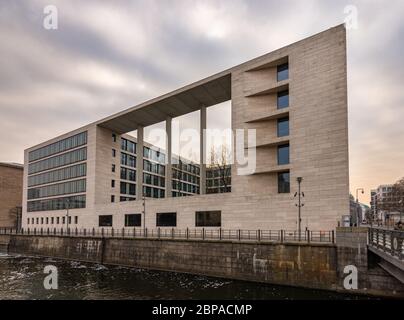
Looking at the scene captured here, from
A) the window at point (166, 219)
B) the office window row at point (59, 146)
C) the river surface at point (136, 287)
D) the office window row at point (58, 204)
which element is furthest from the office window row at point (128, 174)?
the river surface at point (136, 287)

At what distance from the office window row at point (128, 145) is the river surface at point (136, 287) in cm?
3461

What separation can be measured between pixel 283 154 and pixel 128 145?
126 feet

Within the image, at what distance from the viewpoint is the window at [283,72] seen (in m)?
37.1

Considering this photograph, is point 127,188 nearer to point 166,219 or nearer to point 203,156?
point 166,219

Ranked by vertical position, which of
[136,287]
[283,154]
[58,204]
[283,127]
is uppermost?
[283,127]

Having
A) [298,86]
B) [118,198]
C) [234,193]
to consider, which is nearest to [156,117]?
[118,198]

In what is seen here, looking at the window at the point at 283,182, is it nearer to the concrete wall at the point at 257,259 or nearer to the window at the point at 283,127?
the window at the point at 283,127

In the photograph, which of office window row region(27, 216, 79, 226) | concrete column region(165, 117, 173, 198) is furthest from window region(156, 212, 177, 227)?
office window row region(27, 216, 79, 226)

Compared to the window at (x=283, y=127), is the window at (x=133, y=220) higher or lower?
lower

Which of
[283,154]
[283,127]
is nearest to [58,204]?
[283,154]

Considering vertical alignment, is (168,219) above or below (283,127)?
below

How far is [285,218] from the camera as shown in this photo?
3391 cm

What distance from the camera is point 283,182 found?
36.8m
